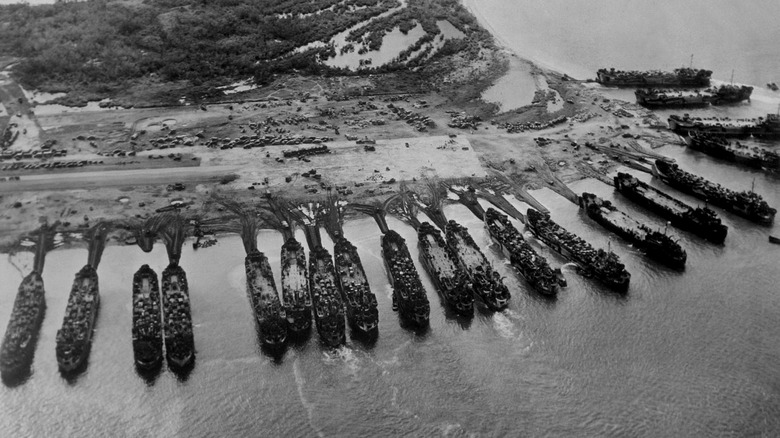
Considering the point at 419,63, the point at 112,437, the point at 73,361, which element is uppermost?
the point at 419,63

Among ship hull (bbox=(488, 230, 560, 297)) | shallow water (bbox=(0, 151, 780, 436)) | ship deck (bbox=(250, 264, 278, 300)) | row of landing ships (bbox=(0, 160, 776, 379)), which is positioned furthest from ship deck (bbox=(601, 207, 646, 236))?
ship deck (bbox=(250, 264, 278, 300))

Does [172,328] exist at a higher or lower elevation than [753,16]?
lower

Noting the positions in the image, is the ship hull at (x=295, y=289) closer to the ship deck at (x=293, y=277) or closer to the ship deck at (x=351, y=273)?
the ship deck at (x=293, y=277)

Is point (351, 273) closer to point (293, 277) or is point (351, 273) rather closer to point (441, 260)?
point (293, 277)

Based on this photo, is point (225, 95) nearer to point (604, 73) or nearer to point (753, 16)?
point (604, 73)

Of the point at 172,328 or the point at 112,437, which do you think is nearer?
the point at 112,437

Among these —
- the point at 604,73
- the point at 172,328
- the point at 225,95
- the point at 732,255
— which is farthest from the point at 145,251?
the point at 604,73

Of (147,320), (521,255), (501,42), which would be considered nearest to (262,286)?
(147,320)

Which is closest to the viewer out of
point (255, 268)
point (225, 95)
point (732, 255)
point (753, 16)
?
point (255, 268)
